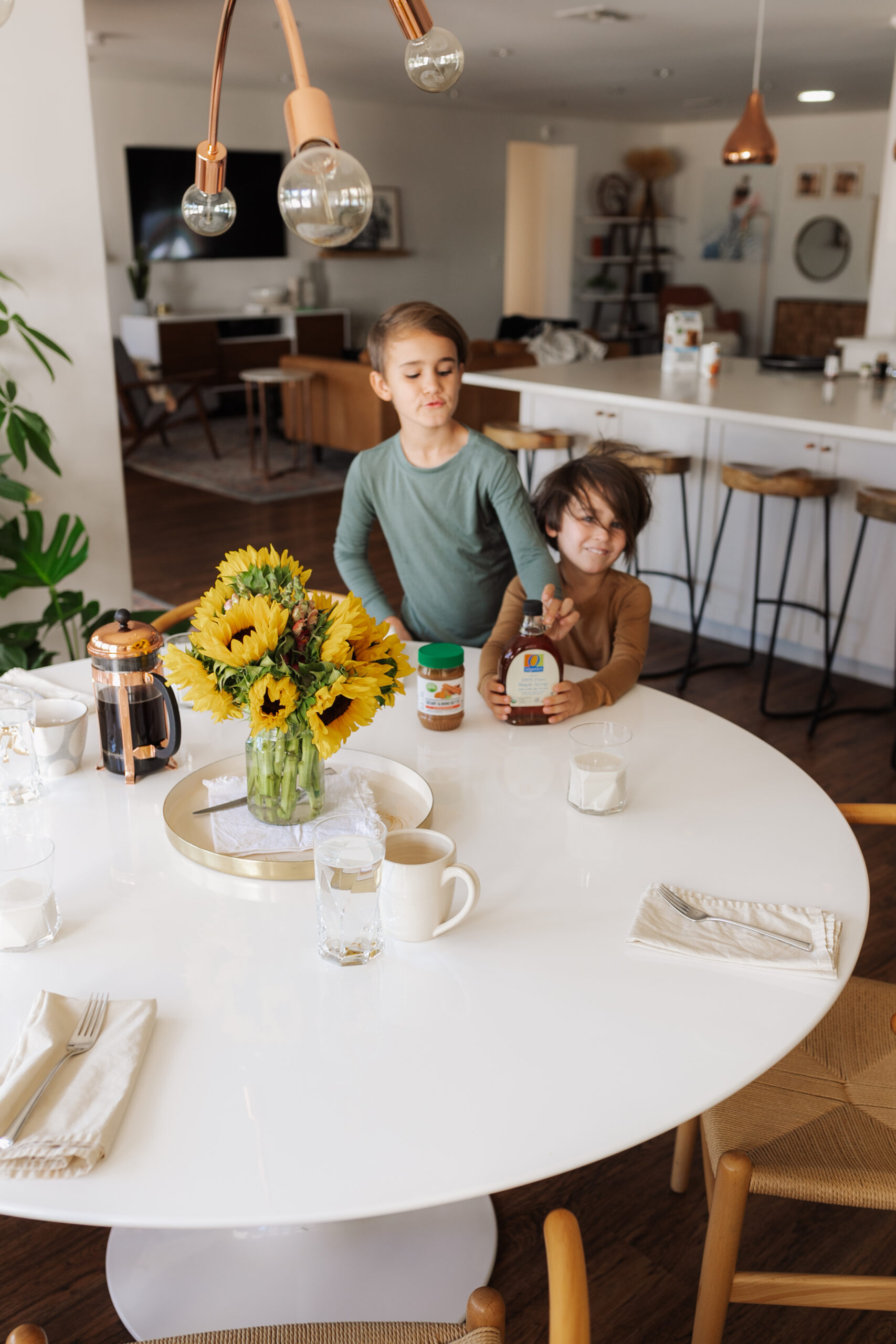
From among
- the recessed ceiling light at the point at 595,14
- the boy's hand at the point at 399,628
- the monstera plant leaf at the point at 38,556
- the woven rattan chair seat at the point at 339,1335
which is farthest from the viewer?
the recessed ceiling light at the point at 595,14

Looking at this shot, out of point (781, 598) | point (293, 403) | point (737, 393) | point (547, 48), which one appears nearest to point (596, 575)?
point (781, 598)

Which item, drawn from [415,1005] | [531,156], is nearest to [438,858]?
[415,1005]

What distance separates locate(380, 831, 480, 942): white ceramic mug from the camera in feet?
3.60

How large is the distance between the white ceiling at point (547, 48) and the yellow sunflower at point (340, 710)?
5289 mm

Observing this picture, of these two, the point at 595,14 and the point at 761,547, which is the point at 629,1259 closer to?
the point at 761,547

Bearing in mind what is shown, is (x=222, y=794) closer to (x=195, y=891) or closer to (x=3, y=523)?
(x=195, y=891)

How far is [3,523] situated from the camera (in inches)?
121

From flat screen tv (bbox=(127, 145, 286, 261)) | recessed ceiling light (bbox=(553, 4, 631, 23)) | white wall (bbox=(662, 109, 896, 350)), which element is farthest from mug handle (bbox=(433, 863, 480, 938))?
white wall (bbox=(662, 109, 896, 350))

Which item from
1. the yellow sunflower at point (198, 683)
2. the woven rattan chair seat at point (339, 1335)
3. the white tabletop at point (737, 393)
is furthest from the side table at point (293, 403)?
the woven rattan chair seat at point (339, 1335)

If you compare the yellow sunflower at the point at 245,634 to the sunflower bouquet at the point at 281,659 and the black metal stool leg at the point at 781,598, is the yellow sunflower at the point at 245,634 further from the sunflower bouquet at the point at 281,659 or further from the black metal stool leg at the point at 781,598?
the black metal stool leg at the point at 781,598

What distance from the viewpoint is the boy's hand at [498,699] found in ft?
5.43

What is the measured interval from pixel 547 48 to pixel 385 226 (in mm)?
3519

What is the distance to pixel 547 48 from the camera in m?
6.95

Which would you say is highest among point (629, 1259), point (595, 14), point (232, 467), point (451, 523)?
point (595, 14)
